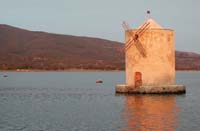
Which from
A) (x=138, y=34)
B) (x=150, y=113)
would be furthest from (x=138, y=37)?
(x=150, y=113)

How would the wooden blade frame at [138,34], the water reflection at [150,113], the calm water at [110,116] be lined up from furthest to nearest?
the wooden blade frame at [138,34], the calm water at [110,116], the water reflection at [150,113]

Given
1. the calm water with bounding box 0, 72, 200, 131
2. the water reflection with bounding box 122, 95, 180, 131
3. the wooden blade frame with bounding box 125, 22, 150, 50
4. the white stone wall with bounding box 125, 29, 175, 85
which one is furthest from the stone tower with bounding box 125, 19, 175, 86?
the calm water with bounding box 0, 72, 200, 131

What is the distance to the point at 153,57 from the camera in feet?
147

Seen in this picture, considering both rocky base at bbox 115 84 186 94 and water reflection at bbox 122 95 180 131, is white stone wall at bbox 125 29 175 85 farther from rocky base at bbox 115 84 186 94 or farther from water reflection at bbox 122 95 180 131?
water reflection at bbox 122 95 180 131

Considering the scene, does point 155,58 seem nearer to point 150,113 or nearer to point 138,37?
point 138,37

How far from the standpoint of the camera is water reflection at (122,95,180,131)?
2706 centimetres

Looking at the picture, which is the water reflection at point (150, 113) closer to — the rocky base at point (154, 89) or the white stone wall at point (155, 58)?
the rocky base at point (154, 89)

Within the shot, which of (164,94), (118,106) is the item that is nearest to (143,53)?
(164,94)

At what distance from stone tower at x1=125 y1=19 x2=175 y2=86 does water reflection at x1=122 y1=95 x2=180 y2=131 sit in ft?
5.52

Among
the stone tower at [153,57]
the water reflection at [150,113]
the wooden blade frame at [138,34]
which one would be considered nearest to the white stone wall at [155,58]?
the stone tower at [153,57]

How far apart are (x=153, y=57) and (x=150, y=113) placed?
12.4 metres

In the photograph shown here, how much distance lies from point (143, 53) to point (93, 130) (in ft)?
64.5

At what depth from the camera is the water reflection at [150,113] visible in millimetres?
27062

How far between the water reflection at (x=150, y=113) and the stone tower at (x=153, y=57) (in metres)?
1.68
